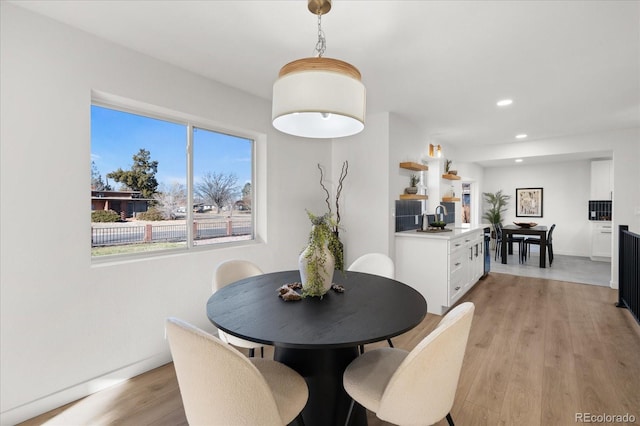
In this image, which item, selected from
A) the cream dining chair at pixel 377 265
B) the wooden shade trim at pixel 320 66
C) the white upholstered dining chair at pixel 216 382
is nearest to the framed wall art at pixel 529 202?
the cream dining chair at pixel 377 265

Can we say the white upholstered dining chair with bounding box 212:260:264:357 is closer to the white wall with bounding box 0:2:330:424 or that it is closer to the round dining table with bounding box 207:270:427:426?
the round dining table with bounding box 207:270:427:426

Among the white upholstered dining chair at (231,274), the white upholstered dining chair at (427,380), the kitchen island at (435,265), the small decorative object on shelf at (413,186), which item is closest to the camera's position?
the white upholstered dining chair at (427,380)

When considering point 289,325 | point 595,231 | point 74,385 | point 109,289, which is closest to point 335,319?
point 289,325

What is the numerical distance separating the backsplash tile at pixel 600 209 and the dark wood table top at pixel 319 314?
25.0 ft

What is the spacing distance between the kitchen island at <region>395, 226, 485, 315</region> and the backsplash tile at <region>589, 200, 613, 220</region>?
16.7 feet

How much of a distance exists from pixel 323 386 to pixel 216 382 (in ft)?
2.32

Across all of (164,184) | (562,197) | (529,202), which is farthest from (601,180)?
(164,184)

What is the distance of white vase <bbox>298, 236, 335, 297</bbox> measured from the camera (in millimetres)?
1628

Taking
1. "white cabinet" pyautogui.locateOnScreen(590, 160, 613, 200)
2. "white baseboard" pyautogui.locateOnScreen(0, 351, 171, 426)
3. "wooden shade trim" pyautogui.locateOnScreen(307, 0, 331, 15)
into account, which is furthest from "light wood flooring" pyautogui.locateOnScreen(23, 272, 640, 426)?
"white cabinet" pyautogui.locateOnScreen(590, 160, 613, 200)

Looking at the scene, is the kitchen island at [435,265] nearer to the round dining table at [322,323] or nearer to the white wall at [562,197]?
the round dining table at [322,323]

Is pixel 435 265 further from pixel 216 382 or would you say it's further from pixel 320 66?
pixel 216 382

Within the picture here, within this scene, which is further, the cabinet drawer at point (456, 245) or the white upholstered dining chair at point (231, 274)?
the cabinet drawer at point (456, 245)

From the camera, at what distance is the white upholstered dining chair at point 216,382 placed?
0.98 metres

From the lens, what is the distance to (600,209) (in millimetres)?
6797
